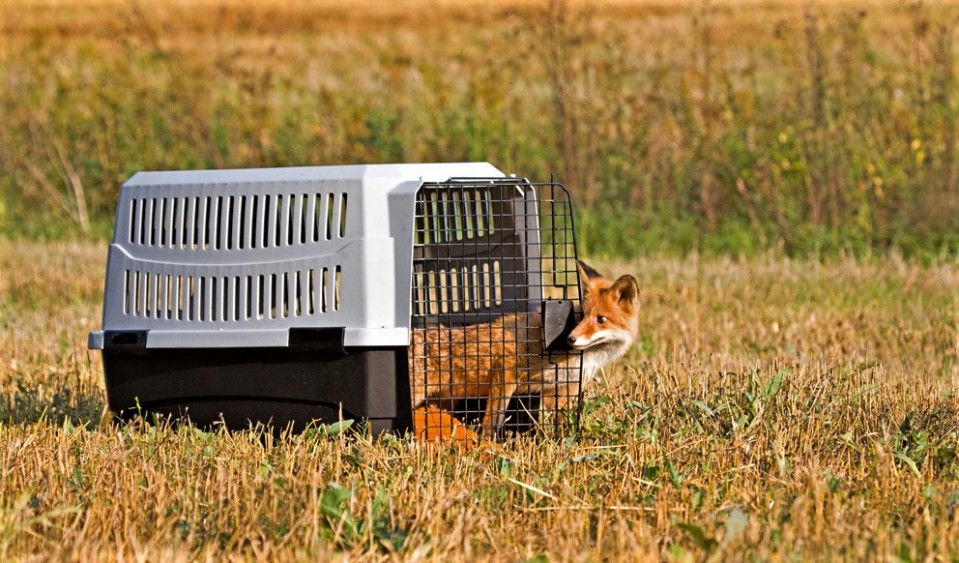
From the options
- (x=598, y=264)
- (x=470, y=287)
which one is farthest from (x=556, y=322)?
(x=598, y=264)

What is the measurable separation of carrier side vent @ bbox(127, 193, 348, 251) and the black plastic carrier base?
45 cm

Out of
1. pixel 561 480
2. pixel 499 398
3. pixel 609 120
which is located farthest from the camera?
pixel 609 120

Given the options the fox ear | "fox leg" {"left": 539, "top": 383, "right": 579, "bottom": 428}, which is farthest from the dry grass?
the fox ear

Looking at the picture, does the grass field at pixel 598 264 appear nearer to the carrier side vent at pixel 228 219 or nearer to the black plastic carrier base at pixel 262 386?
the black plastic carrier base at pixel 262 386

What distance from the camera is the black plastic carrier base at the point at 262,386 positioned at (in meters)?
5.00

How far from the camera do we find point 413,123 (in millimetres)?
14117

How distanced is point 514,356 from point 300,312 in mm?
965

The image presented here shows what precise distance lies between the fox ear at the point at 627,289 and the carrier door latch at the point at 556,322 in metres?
0.35

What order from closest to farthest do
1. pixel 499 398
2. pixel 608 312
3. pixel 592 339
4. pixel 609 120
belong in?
pixel 592 339, pixel 499 398, pixel 608 312, pixel 609 120

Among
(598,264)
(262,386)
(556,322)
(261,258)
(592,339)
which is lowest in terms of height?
(598,264)

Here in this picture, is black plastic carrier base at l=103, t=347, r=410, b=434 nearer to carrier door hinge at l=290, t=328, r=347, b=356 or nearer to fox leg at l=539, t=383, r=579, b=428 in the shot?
carrier door hinge at l=290, t=328, r=347, b=356

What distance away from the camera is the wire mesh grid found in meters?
5.28

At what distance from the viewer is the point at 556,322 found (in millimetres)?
5301

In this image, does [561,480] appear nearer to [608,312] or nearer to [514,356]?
[514,356]
